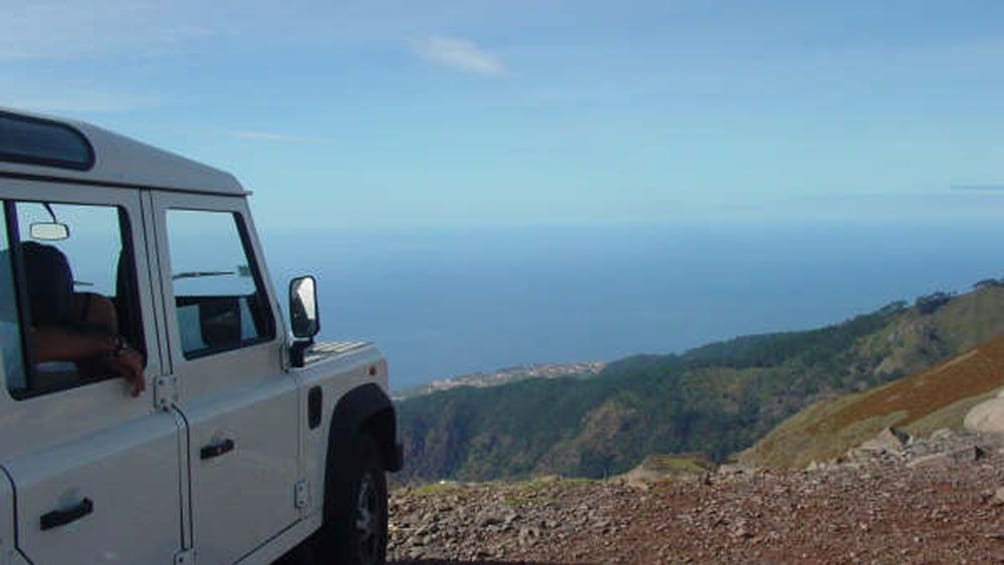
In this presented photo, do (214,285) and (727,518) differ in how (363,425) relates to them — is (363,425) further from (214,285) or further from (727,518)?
(727,518)

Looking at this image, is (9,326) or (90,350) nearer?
(9,326)

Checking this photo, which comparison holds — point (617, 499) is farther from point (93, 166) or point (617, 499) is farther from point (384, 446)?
point (93, 166)

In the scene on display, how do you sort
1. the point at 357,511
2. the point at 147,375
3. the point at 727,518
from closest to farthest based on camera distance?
the point at 147,375 → the point at 357,511 → the point at 727,518

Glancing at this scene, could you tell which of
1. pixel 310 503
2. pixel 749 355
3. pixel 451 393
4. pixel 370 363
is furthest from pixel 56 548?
pixel 749 355

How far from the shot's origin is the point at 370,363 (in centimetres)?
621

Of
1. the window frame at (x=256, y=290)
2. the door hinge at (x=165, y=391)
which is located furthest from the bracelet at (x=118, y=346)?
the window frame at (x=256, y=290)

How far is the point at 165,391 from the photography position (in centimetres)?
395

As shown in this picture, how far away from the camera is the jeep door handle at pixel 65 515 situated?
123 inches

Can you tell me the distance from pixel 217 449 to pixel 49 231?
113cm

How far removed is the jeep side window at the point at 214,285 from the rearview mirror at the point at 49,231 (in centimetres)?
63

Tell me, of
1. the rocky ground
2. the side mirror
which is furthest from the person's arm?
the rocky ground

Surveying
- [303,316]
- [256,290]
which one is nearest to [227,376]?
[256,290]

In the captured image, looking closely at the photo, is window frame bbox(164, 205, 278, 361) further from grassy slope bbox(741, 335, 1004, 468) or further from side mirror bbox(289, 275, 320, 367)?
grassy slope bbox(741, 335, 1004, 468)

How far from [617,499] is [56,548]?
7139 mm
